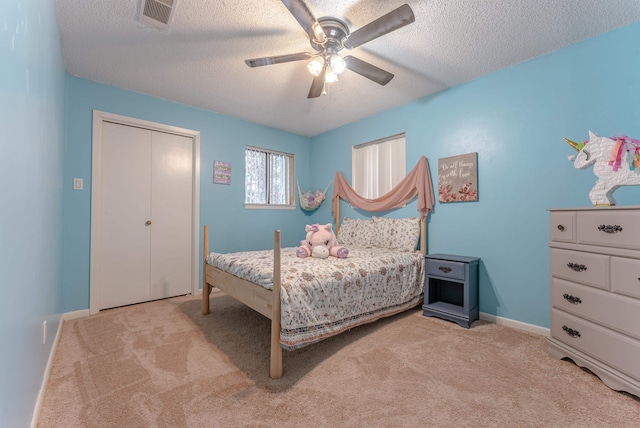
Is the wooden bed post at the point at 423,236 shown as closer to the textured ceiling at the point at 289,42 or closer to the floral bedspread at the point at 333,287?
the floral bedspread at the point at 333,287

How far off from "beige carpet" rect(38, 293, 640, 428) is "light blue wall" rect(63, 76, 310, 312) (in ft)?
2.88

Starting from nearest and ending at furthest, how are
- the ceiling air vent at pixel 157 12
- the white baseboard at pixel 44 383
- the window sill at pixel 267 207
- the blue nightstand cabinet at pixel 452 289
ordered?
the white baseboard at pixel 44 383
the ceiling air vent at pixel 157 12
the blue nightstand cabinet at pixel 452 289
the window sill at pixel 267 207

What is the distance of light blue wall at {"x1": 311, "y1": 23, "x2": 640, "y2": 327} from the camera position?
205cm

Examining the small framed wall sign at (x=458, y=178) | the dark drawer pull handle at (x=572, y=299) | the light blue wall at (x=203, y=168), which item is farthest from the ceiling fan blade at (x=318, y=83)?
the dark drawer pull handle at (x=572, y=299)

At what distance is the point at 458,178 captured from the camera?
114 inches

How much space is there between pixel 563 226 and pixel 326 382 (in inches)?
76.1

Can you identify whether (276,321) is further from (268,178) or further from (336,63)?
(268,178)

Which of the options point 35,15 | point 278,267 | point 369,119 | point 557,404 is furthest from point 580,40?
point 35,15

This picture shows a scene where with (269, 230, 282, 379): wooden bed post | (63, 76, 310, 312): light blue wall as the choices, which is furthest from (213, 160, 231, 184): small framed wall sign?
(269, 230, 282, 379): wooden bed post

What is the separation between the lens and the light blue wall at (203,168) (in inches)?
107

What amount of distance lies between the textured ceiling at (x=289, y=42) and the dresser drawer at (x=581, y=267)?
1.67 metres

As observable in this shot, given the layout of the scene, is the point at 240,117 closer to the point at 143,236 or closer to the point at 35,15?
the point at 143,236

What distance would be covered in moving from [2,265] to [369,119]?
378cm

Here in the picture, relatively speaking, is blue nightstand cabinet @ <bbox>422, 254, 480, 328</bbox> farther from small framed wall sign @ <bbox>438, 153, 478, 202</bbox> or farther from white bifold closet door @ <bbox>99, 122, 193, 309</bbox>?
white bifold closet door @ <bbox>99, 122, 193, 309</bbox>
